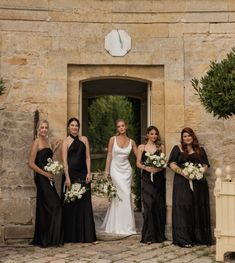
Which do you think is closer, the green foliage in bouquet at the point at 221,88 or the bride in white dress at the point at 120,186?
the green foliage in bouquet at the point at 221,88

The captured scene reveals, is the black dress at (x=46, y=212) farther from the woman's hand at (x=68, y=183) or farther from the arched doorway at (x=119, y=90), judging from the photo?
the arched doorway at (x=119, y=90)

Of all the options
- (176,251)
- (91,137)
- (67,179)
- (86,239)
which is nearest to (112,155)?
(67,179)

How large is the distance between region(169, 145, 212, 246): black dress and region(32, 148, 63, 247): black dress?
177cm

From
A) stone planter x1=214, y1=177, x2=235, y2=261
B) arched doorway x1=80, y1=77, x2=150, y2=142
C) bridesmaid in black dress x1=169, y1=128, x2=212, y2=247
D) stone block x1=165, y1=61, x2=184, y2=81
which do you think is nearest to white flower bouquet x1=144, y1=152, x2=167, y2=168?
bridesmaid in black dress x1=169, y1=128, x2=212, y2=247

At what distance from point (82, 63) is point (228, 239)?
3.50m

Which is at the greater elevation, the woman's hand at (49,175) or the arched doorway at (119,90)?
the arched doorway at (119,90)

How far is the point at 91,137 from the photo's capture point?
25016 millimetres

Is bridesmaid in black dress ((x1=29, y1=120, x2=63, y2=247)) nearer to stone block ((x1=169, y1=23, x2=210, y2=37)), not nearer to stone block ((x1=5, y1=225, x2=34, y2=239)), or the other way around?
stone block ((x1=5, y1=225, x2=34, y2=239))

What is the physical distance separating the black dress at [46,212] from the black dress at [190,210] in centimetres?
177

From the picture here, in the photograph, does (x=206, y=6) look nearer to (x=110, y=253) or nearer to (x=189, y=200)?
(x=189, y=200)

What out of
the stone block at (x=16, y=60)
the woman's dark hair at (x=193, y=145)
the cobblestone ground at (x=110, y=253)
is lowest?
the cobblestone ground at (x=110, y=253)

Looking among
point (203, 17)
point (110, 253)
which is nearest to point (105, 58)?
point (203, 17)

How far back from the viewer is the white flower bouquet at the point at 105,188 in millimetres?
6988

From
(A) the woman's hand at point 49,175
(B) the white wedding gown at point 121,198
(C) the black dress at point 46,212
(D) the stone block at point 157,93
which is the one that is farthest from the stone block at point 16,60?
(D) the stone block at point 157,93
